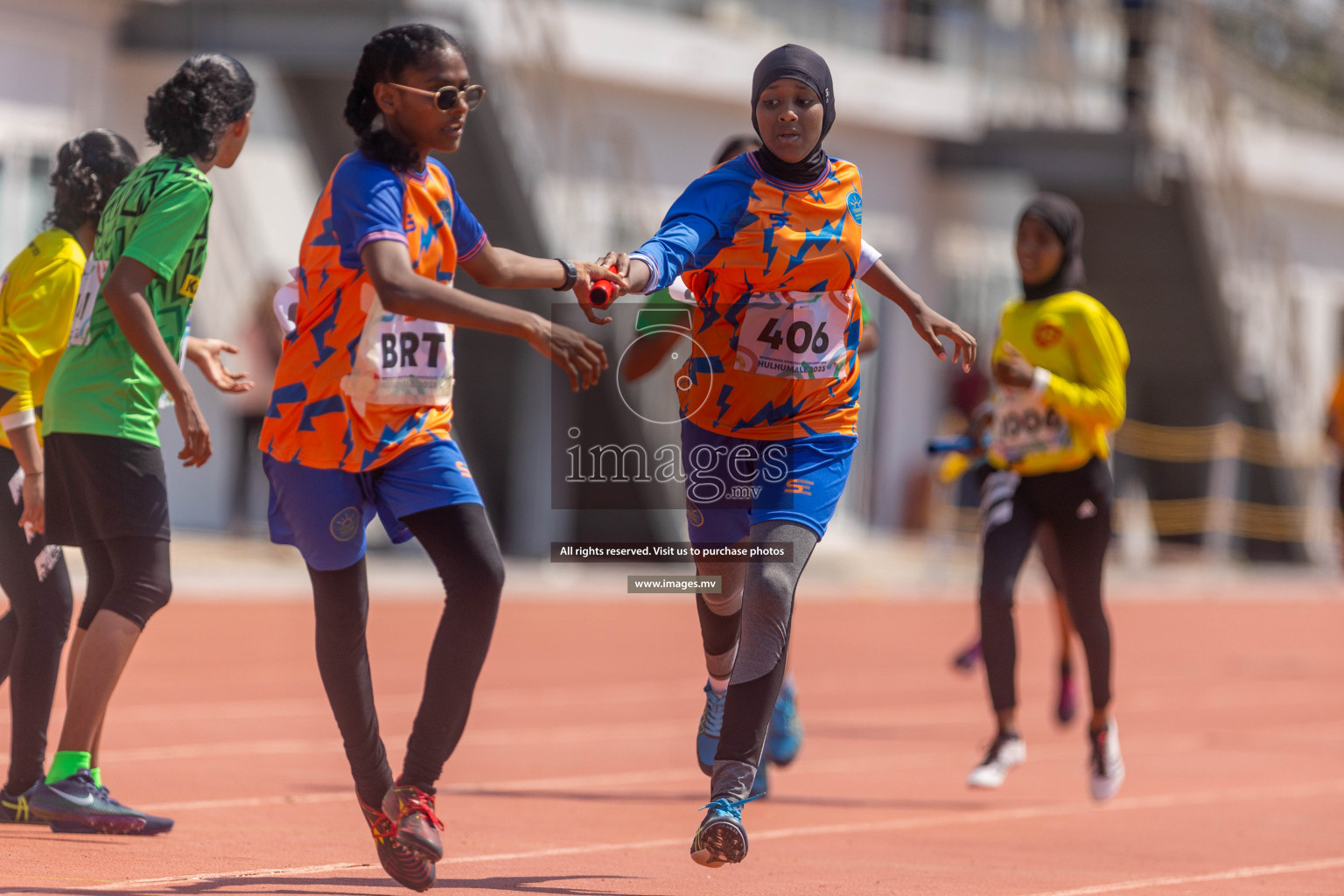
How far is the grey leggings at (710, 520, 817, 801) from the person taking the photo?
538 cm

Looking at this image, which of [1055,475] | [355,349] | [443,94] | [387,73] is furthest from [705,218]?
[1055,475]

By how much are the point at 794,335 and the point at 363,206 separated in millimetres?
1338

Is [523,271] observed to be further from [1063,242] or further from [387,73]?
[1063,242]

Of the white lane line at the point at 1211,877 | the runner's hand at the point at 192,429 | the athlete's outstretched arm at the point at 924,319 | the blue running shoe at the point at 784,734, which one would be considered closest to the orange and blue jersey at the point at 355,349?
the runner's hand at the point at 192,429

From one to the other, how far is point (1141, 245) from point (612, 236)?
6.74 meters

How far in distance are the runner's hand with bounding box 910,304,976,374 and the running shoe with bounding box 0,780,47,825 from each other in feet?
9.61

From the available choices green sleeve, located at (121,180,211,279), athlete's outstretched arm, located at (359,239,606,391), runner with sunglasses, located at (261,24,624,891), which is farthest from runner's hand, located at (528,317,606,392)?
green sleeve, located at (121,180,211,279)

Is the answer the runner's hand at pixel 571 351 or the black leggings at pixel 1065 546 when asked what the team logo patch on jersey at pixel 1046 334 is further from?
the runner's hand at pixel 571 351

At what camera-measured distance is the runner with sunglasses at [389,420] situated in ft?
16.7

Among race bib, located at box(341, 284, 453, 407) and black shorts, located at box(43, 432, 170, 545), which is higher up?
race bib, located at box(341, 284, 453, 407)

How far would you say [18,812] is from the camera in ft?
20.2

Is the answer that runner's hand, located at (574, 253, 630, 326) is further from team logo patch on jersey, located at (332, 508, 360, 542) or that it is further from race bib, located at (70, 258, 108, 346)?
race bib, located at (70, 258, 108, 346)

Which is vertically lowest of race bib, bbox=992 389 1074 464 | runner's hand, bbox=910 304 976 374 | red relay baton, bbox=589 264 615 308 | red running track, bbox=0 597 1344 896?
red running track, bbox=0 597 1344 896

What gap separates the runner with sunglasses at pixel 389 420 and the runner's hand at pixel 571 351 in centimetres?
32
